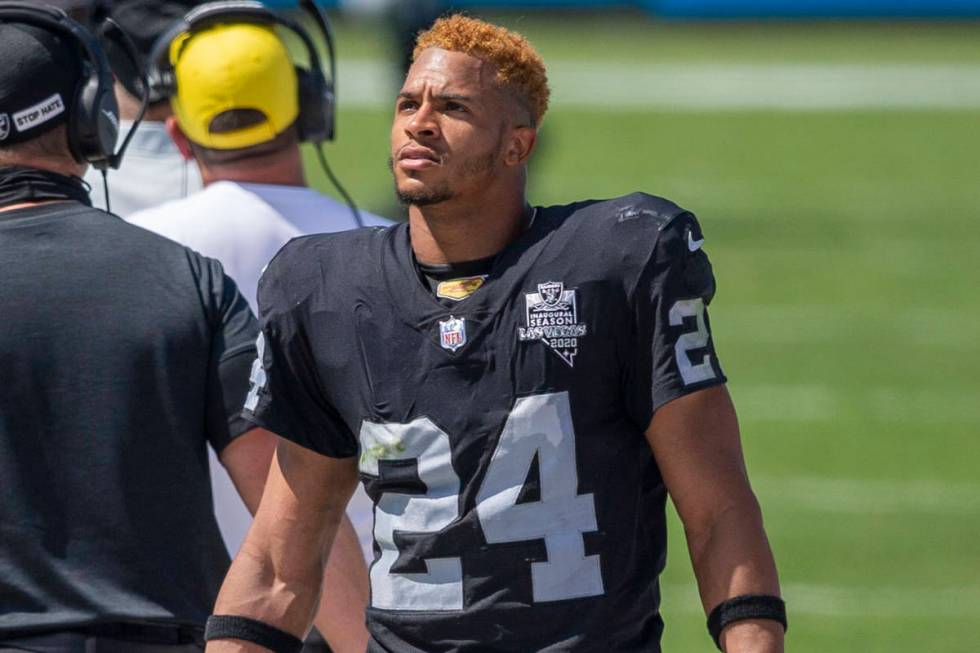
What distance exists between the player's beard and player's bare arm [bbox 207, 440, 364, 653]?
488 mm

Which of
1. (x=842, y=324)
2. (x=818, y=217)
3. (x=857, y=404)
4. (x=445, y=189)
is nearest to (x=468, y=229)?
(x=445, y=189)

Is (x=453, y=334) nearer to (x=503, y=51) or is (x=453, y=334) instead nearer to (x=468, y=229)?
(x=468, y=229)

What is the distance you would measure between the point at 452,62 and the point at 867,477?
6.90 metres

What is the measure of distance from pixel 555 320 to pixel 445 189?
295 millimetres

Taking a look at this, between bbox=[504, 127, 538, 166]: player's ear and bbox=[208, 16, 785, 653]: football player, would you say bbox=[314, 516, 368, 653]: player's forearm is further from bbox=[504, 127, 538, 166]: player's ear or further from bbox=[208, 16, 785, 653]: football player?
bbox=[504, 127, 538, 166]: player's ear

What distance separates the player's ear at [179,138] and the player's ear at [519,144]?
1692 mm

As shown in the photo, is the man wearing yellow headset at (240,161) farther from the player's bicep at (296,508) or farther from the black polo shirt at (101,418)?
the player's bicep at (296,508)

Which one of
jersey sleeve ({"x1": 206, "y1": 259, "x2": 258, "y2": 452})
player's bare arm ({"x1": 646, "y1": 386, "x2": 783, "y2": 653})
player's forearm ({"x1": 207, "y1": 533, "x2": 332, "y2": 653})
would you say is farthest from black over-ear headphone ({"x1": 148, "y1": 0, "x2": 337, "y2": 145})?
player's bare arm ({"x1": 646, "y1": 386, "x2": 783, "y2": 653})

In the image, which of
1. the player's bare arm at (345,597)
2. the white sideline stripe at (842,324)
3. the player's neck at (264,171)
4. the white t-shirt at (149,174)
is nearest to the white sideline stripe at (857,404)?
the white sideline stripe at (842,324)

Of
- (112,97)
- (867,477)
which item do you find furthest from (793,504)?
(112,97)

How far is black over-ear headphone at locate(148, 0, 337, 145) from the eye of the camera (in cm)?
479

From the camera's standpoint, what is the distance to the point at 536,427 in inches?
125

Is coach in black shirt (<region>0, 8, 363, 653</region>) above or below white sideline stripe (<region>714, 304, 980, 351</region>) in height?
above

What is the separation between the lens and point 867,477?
9.84 meters
